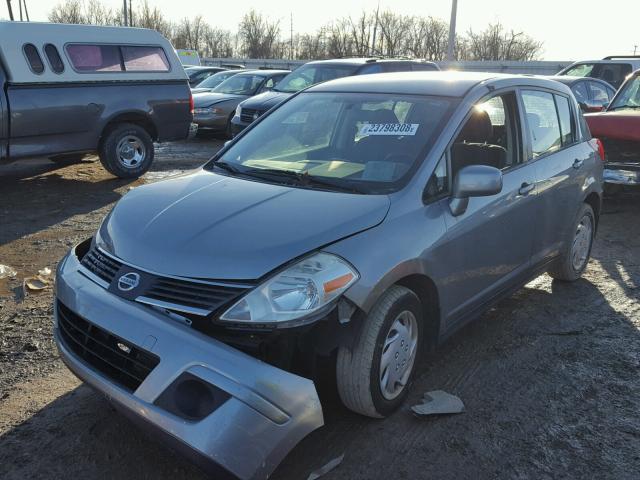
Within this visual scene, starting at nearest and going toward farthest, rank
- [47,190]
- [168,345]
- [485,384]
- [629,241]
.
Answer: [168,345]
[485,384]
[629,241]
[47,190]

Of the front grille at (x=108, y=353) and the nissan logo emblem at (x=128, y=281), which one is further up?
the nissan logo emblem at (x=128, y=281)

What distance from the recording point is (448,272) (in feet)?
10.7

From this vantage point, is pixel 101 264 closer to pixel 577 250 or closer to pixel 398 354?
pixel 398 354

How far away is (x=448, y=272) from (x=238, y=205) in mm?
1180

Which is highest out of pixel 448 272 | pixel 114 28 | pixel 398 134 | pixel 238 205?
pixel 114 28

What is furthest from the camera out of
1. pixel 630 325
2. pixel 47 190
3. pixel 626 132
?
pixel 47 190

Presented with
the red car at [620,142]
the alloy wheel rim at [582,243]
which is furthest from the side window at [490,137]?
the red car at [620,142]

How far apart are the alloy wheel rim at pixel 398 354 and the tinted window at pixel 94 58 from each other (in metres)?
6.98

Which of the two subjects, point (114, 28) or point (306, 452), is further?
point (114, 28)

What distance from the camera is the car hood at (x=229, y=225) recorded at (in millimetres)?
2578

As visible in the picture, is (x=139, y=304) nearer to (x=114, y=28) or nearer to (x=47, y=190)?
(x=47, y=190)

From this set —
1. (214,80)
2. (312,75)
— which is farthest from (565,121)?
(214,80)

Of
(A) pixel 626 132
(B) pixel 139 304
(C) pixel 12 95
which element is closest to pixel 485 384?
(B) pixel 139 304

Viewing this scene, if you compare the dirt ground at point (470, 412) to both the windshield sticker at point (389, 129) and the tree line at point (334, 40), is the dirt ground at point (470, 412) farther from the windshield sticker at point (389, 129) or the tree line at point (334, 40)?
the tree line at point (334, 40)
